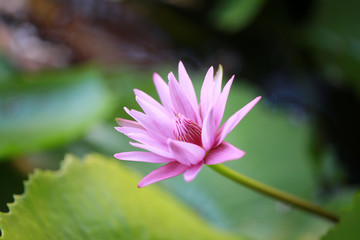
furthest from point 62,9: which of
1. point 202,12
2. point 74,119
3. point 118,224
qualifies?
point 118,224

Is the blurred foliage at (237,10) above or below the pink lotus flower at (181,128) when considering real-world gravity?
above

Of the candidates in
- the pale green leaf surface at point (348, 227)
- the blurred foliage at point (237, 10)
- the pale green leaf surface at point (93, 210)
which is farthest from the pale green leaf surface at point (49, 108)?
the pale green leaf surface at point (348, 227)

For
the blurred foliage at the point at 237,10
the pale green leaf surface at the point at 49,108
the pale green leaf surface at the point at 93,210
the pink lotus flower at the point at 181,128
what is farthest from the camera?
the blurred foliage at the point at 237,10

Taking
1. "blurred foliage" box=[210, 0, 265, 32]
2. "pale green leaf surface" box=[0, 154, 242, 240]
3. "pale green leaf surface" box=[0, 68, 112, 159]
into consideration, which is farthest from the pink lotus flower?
"blurred foliage" box=[210, 0, 265, 32]

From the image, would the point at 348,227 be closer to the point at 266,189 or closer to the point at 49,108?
the point at 266,189

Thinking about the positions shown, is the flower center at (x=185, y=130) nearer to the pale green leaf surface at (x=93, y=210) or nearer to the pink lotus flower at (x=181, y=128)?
the pink lotus flower at (x=181, y=128)

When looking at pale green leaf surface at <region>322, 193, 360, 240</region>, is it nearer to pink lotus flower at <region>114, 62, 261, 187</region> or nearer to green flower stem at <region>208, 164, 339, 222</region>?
green flower stem at <region>208, 164, 339, 222</region>
